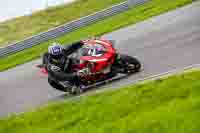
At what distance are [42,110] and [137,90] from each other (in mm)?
2985

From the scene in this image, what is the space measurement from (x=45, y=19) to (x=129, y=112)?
67.6 feet

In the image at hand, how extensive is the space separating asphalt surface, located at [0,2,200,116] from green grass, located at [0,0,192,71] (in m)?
0.75

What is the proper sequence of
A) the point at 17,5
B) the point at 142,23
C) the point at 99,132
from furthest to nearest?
the point at 17,5 < the point at 142,23 < the point at 99,132

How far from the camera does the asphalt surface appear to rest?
18.1m

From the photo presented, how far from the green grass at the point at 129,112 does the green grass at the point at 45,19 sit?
47.8 feet

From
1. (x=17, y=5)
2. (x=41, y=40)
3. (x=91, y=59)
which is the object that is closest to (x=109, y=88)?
(x=91, y=59)

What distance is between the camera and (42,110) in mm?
16109

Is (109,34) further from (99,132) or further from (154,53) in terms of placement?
(99,132)

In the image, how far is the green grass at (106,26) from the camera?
2633cm

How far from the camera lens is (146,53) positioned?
66.0 feet

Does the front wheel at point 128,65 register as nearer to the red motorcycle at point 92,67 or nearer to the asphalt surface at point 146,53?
the red motorcycle at point 92,67

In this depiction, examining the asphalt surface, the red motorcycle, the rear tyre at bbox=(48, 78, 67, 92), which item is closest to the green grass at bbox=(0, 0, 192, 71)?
the asphalt surface

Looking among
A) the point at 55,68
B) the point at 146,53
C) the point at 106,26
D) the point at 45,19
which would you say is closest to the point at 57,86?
the point at 55,68

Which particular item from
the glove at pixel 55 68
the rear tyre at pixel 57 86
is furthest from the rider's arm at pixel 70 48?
the rear tyre at pixel 57 86
